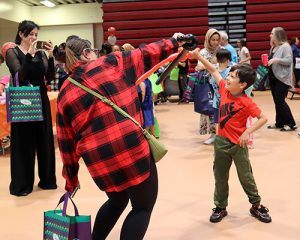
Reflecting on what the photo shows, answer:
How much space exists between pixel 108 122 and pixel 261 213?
158cm

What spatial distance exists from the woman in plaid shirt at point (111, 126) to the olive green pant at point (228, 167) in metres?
0.97

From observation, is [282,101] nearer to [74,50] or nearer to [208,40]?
[208,40]

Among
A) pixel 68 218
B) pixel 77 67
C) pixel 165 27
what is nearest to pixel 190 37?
pixel 77 67

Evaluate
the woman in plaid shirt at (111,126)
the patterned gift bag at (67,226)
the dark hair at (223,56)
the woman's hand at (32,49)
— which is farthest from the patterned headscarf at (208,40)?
the patterned gift bag at (67,226)

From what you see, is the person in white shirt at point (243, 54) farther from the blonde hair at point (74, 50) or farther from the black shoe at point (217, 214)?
the blonde hair at point (74, 50)

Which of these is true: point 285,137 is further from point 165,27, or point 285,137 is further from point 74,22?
point 74,22

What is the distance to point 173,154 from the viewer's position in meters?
4.97

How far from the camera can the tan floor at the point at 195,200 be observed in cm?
275

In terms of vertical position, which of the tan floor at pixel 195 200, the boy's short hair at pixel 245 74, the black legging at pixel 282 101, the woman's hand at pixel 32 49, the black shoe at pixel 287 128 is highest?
the woman's hand at pixel 32 49

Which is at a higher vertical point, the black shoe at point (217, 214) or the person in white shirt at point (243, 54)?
the person in white shirt at point (243, 54)

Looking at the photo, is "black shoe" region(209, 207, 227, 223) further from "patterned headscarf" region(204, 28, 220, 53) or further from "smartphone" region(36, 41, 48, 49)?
"patterned headscarf" region(204, 28, 220, 53)

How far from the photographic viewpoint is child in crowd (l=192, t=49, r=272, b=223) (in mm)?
2744

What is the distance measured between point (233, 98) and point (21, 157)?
6.48 ft

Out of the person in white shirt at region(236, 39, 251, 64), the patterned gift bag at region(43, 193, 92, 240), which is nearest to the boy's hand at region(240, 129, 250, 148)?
the patterned gift bag at region(43, 193, 92, 240)
